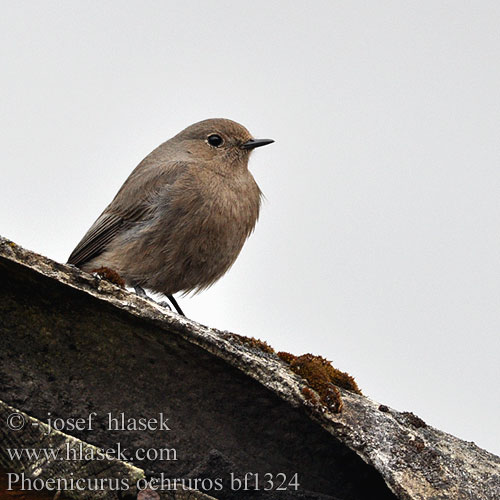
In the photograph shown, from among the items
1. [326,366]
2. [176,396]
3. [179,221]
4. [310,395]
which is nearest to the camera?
[176,396]

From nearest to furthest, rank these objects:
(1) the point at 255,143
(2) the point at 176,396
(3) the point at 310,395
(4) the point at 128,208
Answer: (2) the point at 176,396
(3) the point at 310,395
(4) the point at 128,208
(1) the point at 255,143

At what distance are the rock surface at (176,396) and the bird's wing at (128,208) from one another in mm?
6112

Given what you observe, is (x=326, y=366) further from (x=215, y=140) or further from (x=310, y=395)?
(x=215, y=140)

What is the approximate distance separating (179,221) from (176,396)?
5772 millimetres

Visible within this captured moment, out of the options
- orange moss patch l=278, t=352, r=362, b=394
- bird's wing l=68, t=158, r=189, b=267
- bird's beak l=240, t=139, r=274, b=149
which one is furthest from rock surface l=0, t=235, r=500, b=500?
bird's beak l=240, t=139, r=274, b=149

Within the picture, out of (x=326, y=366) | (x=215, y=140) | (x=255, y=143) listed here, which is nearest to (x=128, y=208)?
(x=215, y=140)

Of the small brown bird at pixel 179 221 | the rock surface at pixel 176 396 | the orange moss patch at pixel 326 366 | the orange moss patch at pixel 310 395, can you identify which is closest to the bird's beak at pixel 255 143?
the small brown bird at pixel 179 221

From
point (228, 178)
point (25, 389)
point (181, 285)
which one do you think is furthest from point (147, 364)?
point (228, 178)

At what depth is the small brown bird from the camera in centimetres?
969

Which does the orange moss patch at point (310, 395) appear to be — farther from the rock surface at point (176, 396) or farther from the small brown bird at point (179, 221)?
the small brown bird at point (179, 221)

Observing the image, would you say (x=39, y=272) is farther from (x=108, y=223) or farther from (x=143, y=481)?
(x=108, y=223)

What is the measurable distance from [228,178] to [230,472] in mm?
6833

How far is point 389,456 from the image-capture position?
14.1 ft

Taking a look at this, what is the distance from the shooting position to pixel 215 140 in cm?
1127
